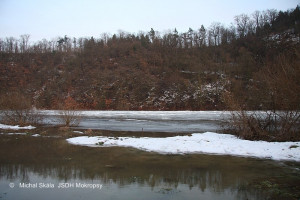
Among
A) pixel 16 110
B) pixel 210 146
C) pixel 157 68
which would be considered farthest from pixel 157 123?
pixel 157 68

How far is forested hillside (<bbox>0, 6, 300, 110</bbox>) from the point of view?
56.9m

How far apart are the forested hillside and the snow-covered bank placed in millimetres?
29194

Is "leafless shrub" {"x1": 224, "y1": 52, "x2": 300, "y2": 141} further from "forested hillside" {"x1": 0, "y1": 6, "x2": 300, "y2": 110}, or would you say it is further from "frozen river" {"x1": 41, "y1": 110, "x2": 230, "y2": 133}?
"forested hillside" {"x1": 0, "y1": 6, "x2": 300, "y2": 110}

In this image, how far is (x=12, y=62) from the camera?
293 ft

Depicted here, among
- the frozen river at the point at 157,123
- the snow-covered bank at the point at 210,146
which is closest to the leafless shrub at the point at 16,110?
the frozen river at the point at 157,123

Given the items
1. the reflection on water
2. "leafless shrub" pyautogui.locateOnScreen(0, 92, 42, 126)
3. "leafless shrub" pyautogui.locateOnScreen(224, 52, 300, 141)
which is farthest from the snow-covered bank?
"leafless shrub" pyautogui.locateOnScreen(0, 92, 42, 126)

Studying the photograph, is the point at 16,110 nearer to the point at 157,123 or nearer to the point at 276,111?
the point at 157,123

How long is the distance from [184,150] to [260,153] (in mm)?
3789

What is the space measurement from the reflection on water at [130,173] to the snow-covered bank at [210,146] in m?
1.04

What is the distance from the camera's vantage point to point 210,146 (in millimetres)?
14352

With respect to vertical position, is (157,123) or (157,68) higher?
(157,68)

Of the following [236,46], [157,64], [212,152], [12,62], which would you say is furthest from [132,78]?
[212,152]

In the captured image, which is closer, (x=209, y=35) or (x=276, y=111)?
(x=276, y=111)

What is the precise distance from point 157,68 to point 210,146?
194 feet
